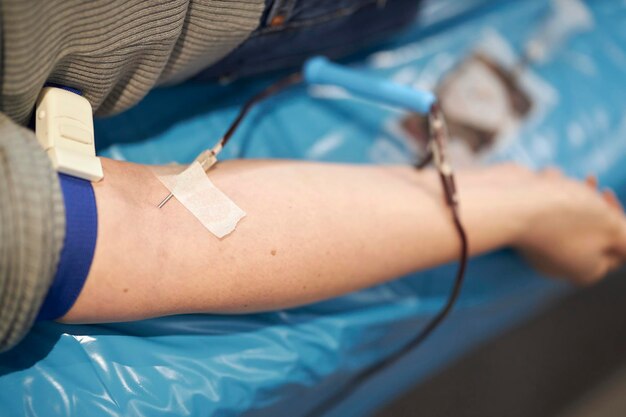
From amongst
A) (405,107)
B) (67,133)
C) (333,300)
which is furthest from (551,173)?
(67,133)

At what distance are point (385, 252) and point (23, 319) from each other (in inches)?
16.7

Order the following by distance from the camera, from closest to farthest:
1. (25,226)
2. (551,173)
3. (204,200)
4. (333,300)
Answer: (25,226) → (204,200) → (333,300) → (551,173)

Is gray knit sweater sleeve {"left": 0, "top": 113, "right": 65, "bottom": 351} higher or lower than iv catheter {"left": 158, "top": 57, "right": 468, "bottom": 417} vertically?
higher

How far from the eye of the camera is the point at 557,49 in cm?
120

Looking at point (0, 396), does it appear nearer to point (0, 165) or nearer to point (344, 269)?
point (0, 165)

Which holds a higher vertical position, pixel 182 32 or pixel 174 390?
pixel 182 32

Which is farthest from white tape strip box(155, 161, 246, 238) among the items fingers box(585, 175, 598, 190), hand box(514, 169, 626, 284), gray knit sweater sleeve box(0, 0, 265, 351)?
fingers box(585, 175, 598, 190)

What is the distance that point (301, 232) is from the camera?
700 mm

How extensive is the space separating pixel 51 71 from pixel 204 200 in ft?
0.64

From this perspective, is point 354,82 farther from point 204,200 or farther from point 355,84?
point 204,200

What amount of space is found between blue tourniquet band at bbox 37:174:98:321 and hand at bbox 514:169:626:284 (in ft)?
2.12

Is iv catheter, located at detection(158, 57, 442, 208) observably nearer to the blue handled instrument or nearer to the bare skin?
the blue handled instrument

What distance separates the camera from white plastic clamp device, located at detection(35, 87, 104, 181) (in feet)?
1.92

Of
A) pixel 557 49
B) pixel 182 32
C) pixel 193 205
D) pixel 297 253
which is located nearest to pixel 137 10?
pixel 182 32
